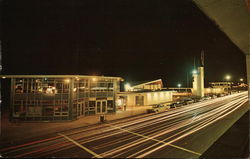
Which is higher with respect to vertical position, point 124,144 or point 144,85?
point 144,85

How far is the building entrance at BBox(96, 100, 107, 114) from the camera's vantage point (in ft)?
73.9

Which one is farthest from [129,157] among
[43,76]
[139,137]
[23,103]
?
[23,103]

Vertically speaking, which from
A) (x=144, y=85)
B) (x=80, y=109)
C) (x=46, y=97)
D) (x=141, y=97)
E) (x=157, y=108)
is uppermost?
(x=144, y=85)

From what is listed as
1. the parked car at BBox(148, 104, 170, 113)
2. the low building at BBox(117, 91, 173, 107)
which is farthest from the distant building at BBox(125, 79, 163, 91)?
the parked car at BBox(148, 104, 170, 113)

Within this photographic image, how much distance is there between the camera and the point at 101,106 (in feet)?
74.7

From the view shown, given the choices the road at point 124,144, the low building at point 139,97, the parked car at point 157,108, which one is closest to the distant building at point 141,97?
the low building at point 139,97

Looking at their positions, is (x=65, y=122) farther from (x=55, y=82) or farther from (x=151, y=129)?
(x=151, y=129)

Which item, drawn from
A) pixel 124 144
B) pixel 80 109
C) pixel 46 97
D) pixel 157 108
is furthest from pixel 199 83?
pixel 46 97

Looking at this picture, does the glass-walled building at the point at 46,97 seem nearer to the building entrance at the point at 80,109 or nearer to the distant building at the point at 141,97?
the building entrance at the point at 80,109

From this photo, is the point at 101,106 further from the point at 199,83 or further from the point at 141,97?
the point at 199,83

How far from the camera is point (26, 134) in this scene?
44.0 feet

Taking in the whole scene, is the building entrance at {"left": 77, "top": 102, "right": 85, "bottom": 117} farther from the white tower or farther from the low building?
the white tower

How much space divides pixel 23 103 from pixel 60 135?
9.30 m

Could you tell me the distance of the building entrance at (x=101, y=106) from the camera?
2253cm
